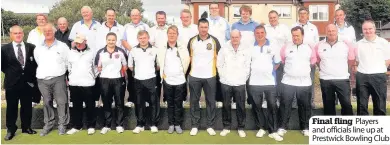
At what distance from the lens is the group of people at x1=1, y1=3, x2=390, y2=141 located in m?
7.07

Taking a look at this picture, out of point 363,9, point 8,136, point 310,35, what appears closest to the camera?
point 8,136

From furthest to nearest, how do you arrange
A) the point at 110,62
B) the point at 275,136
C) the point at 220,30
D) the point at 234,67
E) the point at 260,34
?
the point at 220,30, the point at 110,62, the point at 275,136, the point at 234,67, the point at 260,34

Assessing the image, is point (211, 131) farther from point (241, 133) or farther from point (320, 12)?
point (320, 12)

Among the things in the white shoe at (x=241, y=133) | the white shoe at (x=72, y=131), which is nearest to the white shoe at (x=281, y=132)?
the white shoe at (x=241, y=133)

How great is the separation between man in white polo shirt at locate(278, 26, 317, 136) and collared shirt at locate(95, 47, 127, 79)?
2.89 m

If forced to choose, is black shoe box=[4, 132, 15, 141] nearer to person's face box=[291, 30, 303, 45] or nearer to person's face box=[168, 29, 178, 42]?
person's face box=[168, 29, 178, 42]

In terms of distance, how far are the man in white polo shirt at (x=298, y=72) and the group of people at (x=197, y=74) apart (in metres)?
0.02

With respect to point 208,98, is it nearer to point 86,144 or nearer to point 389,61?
point 86,144

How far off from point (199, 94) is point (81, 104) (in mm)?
2200

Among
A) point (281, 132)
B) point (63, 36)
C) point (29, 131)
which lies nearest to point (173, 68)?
point (281, 132)

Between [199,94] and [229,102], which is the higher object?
[199,94]

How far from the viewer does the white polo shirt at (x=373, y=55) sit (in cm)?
705

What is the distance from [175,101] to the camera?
24.3ft

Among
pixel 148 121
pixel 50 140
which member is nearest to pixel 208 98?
pixel 148 121
